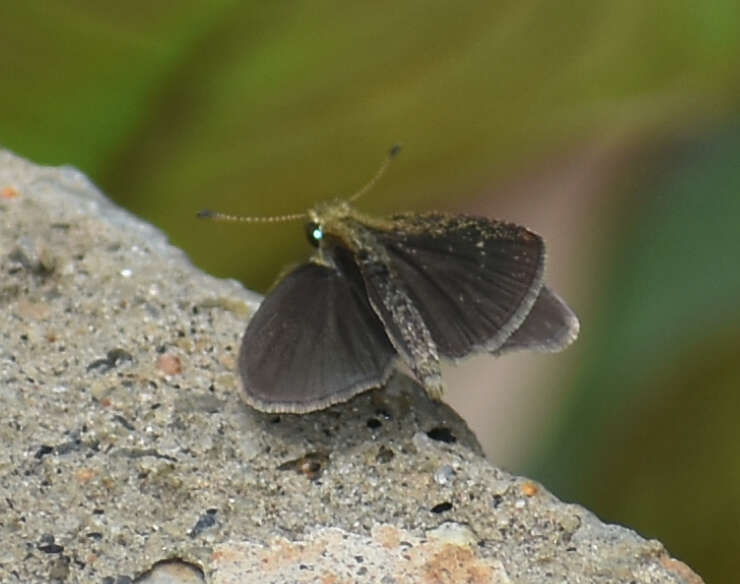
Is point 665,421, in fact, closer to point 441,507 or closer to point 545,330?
point 545,330

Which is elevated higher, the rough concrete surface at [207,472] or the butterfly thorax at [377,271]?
the butterfly thorax at [377,271]

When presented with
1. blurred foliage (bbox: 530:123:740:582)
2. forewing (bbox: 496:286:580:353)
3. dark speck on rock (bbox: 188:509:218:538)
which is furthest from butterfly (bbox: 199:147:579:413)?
blurred foliage (bbox: 530:123:740:582)

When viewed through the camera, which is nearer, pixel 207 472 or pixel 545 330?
pixel 207 472

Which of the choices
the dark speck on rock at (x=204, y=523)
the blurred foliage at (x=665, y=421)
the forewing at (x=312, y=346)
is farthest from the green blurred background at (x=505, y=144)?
the dark speck on rock at (x=204, y=523)

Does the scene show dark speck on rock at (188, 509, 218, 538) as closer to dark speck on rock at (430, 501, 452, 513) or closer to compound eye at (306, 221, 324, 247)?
dark speck on rock at (430, 501, 452, 513)

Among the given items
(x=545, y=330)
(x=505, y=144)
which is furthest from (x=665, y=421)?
(x=545, y=330)

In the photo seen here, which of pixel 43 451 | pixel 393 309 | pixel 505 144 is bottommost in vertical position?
pixel 43 451

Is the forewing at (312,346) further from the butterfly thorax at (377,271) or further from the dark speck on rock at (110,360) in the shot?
the dark speck on rock at (110,360)
